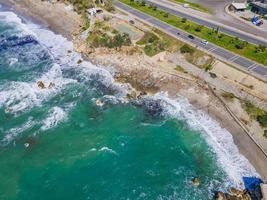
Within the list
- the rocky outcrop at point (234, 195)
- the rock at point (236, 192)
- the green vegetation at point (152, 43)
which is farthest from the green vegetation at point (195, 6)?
the rocky outcrop at point (234, 195)

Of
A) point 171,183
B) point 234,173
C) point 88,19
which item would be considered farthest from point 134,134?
point 88,19

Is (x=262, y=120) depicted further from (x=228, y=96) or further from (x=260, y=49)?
(x=260, y=49)

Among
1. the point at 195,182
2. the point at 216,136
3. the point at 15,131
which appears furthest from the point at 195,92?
the point at 15,131

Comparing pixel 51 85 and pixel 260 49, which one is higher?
pixel 260 49

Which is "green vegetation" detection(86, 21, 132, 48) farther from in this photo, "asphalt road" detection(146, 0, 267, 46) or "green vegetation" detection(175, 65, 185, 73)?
"asphalt road" detection(146, 0, 267, 46)

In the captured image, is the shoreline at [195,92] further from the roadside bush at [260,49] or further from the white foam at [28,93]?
the roadside bush at [260,49]
